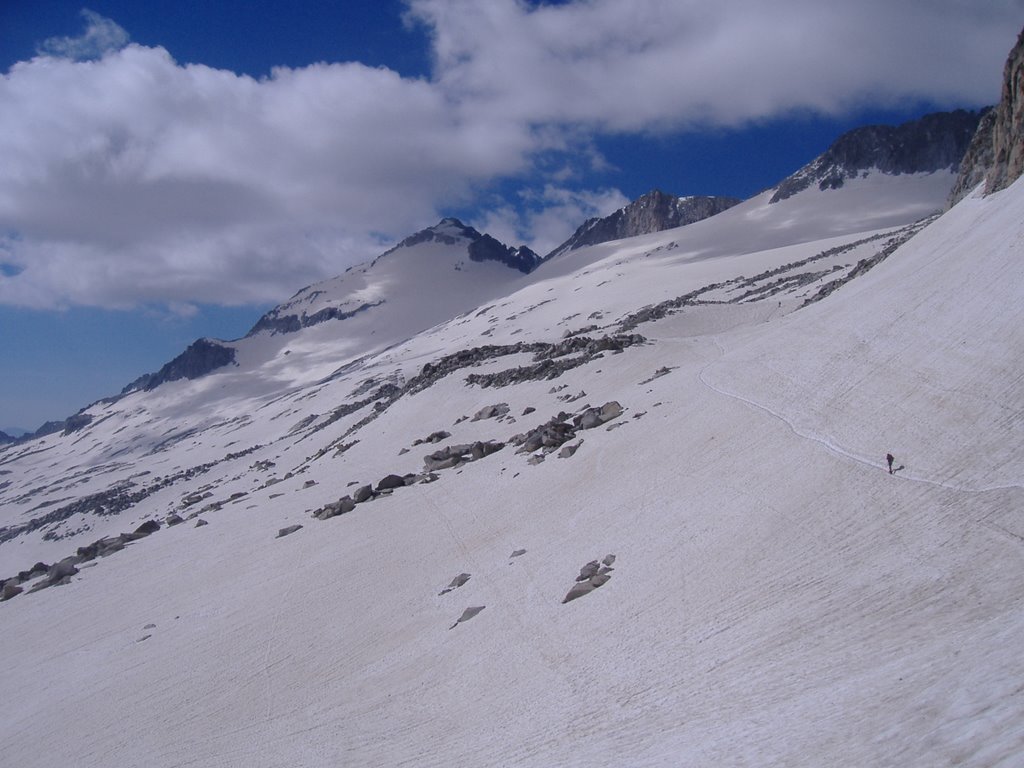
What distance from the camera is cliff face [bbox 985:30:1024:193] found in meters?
33.3

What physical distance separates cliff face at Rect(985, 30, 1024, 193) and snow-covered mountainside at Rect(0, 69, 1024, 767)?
62.9 inches

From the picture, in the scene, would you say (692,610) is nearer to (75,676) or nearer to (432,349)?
(75,676)

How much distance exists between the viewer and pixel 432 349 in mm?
167875

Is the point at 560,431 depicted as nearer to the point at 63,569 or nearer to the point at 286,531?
the point at 286,531

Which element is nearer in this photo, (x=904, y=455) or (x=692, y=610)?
(x=692, y=610)

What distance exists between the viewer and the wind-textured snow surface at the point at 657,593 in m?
10.4

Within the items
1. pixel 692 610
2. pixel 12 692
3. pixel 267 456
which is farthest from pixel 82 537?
pixel 692 610

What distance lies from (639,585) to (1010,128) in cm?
3585

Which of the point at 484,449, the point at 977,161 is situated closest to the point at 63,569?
the point at 484,449

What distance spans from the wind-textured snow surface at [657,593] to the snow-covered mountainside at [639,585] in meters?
0.08

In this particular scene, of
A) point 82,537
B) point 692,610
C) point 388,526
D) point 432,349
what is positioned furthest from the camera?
point 432,349

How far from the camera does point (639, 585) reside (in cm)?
1585

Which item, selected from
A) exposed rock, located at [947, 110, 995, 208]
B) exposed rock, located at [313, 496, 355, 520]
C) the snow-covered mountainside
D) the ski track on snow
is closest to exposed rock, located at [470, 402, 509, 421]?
the snow-covered mountainside

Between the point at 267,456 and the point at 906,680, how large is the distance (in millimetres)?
64638
